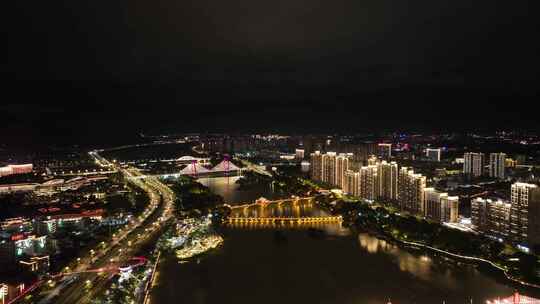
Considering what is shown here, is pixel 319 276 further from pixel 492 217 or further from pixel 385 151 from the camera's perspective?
pixel 385 151

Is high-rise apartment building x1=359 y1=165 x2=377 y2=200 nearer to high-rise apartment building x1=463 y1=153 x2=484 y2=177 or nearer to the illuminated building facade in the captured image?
high-rise apartment building x1=463 y1=153 x2=484 y2=177

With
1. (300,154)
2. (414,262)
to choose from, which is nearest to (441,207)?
(414,262)

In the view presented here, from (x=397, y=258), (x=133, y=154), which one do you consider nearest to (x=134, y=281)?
(x=397, y=258)

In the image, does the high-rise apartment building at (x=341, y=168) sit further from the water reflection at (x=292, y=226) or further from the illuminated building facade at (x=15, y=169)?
the illuminated building facade at (x=15, y=169)

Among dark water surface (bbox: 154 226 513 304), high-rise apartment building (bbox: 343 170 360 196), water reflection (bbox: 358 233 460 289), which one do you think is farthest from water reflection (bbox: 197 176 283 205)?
water reflection (bbox: 358 233 460 289)

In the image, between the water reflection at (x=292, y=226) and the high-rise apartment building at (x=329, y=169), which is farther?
the high-rise apartment building at (x=329, y=169)

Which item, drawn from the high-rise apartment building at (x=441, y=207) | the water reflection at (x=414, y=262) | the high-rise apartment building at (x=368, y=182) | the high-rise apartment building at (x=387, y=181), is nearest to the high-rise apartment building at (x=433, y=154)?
the high-rise apartment building at (x=368, y=182)
